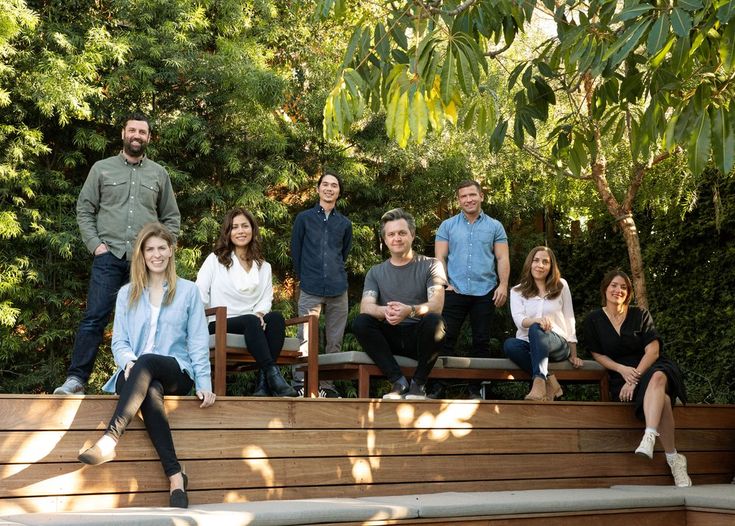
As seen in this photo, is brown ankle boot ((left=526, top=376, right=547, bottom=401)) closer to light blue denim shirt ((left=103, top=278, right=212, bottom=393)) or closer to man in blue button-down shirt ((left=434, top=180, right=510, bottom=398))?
man in blue button-down shirt ((left=434, top=180, right=510, bottom=398))

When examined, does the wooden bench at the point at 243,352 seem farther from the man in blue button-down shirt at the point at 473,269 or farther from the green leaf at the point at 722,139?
the green leaf at the point at 722,139

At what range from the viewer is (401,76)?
2.95m

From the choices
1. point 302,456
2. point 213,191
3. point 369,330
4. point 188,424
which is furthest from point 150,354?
point 213,191

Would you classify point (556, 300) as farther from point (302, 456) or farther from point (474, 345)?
point (302, 456)

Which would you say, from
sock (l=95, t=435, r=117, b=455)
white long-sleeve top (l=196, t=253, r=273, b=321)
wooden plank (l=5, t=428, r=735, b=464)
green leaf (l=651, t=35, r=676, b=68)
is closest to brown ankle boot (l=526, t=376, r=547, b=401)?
wooden plank (l=5, t=428, r=735, b=464)

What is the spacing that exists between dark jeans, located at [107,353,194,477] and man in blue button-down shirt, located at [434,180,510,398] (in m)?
2.12

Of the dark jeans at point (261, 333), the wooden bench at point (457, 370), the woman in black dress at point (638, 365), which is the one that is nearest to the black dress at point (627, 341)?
the woman in black dress at point (638, 365)

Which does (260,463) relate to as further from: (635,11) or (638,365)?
(635,11)

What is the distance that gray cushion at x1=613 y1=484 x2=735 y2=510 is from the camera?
4543 mm

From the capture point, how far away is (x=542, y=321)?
5336 millimetres

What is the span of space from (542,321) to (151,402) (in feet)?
7.78

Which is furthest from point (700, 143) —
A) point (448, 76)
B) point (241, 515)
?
point (241, 515)

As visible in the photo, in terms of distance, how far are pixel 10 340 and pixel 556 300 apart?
4.21 metres

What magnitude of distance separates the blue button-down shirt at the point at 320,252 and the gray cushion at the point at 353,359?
Result: 0.64 meters
